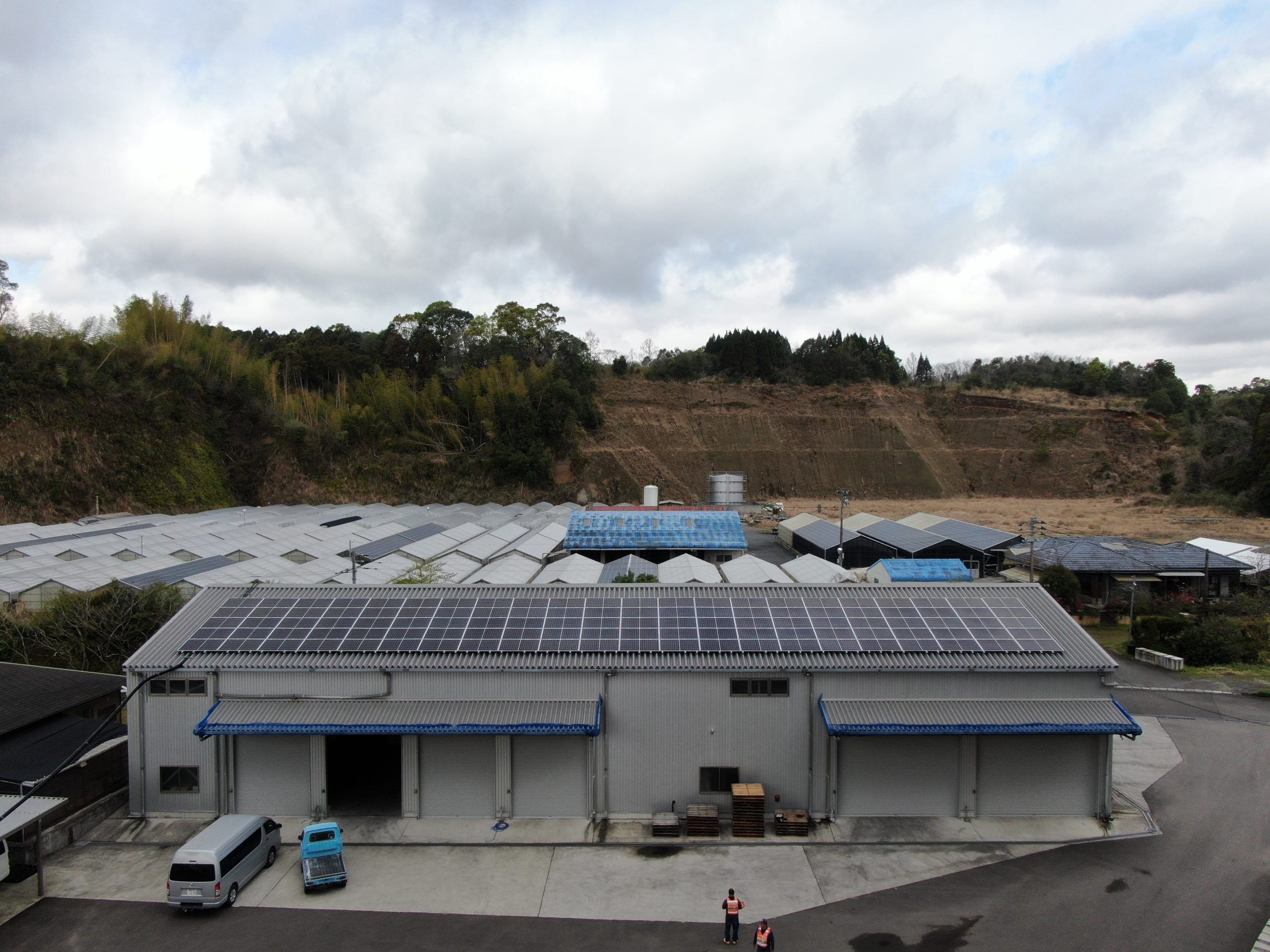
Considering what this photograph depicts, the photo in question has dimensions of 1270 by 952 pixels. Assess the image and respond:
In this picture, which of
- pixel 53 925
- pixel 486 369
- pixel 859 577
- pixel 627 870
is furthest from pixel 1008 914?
pixel 486 369

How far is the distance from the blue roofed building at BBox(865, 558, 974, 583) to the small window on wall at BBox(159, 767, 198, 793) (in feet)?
91.2

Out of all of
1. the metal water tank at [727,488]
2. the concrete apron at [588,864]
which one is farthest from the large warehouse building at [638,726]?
the metal water tank at [727,488]

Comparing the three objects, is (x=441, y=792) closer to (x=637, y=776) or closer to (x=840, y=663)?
(x=637, y=776)

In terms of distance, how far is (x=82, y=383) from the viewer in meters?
53.9


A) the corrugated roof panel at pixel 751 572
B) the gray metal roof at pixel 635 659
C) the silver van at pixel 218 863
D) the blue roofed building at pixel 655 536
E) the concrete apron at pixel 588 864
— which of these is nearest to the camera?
the silver van at pixel 218 863

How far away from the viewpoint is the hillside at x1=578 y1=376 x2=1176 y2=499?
7938 cm

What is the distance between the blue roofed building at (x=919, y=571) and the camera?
33969 mm

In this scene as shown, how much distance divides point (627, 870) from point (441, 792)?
14.3ft

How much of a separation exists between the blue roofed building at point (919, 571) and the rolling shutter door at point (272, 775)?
26.1 metres

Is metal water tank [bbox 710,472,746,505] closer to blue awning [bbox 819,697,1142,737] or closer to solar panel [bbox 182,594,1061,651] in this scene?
solar panel [bbox 182,594,1061,651]

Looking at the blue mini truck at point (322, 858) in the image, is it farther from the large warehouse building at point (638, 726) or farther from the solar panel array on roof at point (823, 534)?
the solar panel array on roof at point (823, 534)

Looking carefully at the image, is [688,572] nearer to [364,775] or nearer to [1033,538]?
[364,775]

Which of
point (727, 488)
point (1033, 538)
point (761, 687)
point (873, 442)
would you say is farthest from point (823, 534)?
point (873, 442)

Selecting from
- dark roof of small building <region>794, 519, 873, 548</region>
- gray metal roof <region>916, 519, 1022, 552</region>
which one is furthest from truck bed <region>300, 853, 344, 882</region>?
gray metal roof <region>916, 519, 1022, 552</region>
